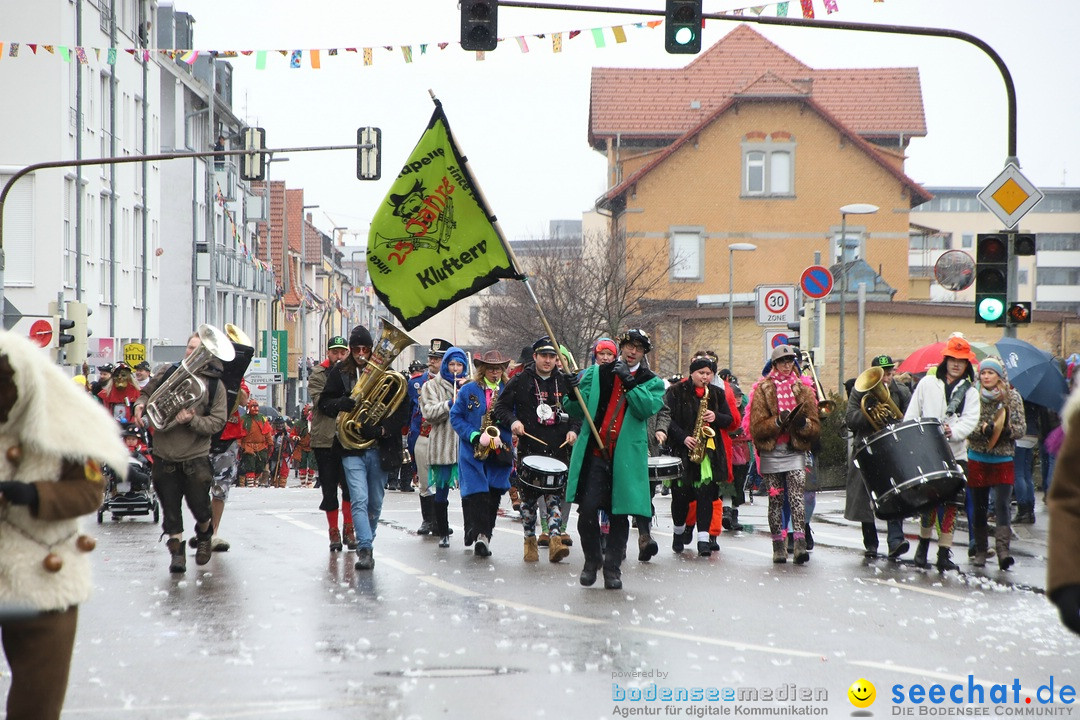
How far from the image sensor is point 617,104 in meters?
59.1

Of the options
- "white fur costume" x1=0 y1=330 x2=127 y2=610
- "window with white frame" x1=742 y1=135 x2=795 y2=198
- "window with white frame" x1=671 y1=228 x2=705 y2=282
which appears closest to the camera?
A: "white fur costume" x1=0 y1=330 x2=127 y2=610

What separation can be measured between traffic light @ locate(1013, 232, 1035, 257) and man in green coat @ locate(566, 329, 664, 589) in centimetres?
546

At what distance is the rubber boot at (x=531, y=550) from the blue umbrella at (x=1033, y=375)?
6344 mm

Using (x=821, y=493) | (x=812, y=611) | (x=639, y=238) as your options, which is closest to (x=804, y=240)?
(x=639, y=238)

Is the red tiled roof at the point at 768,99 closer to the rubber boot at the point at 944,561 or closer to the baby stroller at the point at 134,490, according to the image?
the baby stroller at the point at 134,490

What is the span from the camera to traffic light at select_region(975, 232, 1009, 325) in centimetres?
1502

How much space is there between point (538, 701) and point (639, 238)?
49.3 m

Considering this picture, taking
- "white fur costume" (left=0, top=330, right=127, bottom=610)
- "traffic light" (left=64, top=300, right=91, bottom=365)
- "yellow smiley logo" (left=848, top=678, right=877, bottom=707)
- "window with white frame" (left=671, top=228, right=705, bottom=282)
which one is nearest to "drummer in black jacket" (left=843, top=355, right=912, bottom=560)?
"yellow smiley logo" (left=848, top=678, right=877, bottom=707)

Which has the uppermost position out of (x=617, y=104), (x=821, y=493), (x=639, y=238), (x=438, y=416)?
(x=617, y=104)

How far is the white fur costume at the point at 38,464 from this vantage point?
16.9 ft

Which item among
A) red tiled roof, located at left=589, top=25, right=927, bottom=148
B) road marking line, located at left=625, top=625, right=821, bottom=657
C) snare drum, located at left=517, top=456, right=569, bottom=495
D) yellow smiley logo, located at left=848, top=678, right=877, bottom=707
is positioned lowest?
road marking line, located at left=625, top=625, right=821, bottom=657

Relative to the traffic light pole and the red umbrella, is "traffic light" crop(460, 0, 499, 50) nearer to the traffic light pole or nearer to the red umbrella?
the red umbrella

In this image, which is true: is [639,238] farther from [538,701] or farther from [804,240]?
[538,701]

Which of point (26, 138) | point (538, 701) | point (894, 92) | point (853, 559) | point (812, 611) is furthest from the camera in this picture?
point (894, 92)
